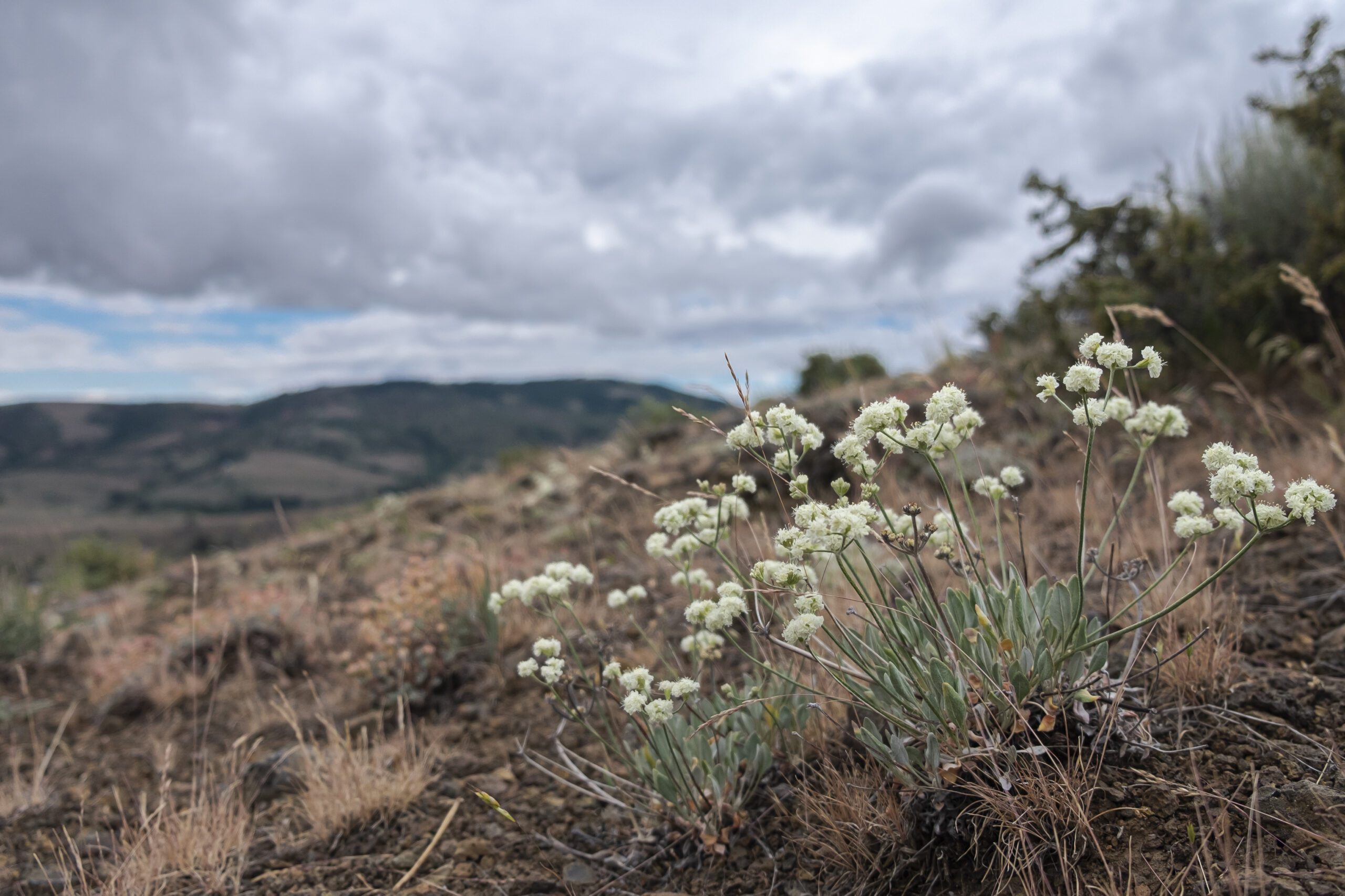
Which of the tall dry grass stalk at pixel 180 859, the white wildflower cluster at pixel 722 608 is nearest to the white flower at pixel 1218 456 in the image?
the white wildflower cluster at pixel 722 608

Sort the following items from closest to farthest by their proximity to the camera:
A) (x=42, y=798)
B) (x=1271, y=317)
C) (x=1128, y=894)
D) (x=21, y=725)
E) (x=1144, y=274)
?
(x=1128, y=894) → (x=42, y=798) → (x=21, y=725) → (x=1271, y=317) → (x=1144, y=274)

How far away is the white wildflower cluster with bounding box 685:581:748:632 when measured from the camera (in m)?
2.15

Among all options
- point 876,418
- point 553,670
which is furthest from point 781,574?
point 553,670

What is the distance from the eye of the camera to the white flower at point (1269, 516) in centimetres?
174

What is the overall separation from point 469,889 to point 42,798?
109 inches

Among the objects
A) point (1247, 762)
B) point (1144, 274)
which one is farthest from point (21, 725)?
point (1144, 274)

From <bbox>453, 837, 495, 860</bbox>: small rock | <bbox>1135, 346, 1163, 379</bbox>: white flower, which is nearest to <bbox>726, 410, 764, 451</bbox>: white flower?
<bbox>1135, 346, 1163, 379</bbox>: white flower

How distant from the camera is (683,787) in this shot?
2533mm

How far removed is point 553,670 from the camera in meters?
2.43

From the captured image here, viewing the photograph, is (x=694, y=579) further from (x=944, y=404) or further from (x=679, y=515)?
(x=944, y=404)

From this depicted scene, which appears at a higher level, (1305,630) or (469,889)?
(1305,630)

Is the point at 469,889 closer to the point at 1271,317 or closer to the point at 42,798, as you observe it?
the point at 42,798

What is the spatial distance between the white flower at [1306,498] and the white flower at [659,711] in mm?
1692

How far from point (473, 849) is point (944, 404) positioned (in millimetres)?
2402
